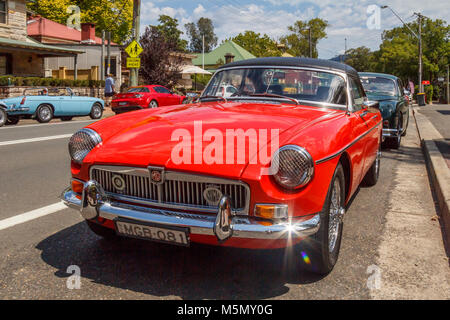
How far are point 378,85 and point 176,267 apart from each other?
8.58 meters

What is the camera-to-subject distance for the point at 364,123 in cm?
441

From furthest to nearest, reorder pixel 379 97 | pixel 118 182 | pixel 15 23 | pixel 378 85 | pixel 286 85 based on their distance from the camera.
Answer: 1. pixel 15 23
2. pixel 378 85
3. pixel 379 97
4. pixel 286 85
5. pixel 118 182

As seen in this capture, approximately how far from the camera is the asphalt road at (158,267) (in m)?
2.83

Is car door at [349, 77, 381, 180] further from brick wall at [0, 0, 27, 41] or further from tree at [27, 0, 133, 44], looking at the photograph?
tree at [27, 0, 133, 44]

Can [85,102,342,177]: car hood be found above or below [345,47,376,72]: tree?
below

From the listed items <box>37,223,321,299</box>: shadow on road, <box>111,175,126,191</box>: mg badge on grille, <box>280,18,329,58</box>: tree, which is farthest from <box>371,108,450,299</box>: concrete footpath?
<box>280,18,329,58</box>: tree

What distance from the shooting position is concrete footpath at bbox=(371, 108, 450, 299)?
2936 mm

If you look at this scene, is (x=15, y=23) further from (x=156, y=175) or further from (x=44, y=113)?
(x=156, y=175)

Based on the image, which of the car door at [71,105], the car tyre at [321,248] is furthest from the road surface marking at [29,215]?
the car door at [71,105]

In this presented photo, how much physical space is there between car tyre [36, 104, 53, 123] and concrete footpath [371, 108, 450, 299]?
1286 centimetres

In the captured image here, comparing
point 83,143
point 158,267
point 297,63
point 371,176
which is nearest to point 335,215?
point 158,267

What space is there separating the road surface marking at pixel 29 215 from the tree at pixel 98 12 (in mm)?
47734

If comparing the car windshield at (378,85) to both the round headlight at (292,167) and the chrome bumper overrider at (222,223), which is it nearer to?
the round headlight at (292,167)

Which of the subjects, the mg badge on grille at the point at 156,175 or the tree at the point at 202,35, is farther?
the tree at the point at 202,35
